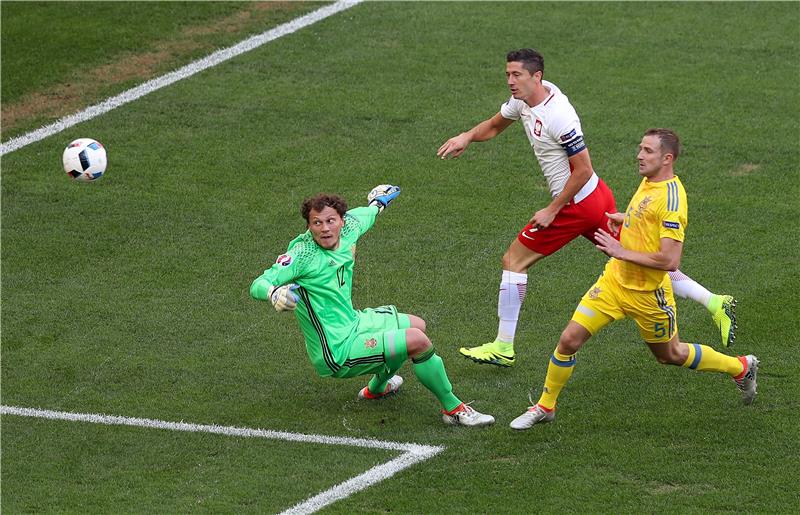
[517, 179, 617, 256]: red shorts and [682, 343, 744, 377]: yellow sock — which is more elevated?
[517, 179, 617, 256]: red shorts

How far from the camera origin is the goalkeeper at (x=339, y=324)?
28.2ft

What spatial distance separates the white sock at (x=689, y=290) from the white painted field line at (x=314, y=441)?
2551mm

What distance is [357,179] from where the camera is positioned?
1320 cm

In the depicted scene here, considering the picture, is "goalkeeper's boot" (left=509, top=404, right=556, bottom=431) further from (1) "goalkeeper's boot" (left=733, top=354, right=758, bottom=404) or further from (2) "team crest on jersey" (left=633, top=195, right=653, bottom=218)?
(2) "team crest on jersey" (left=633, top=195, right=653, bottom=218)

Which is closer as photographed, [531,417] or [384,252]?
[531,417]

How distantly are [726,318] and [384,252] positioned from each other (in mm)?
3440

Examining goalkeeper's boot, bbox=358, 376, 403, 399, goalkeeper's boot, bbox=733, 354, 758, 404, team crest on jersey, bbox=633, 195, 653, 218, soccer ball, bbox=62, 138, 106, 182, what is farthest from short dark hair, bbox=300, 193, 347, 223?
soccer ball, bbox=62, 138, 106, 182

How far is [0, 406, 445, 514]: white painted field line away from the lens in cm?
800

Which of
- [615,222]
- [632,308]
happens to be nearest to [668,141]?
[615,222]

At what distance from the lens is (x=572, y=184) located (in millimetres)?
9438

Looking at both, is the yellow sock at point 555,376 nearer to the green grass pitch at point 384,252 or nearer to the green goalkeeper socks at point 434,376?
the green grass pitch at point 384,252

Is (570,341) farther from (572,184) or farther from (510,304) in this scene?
(572,184)

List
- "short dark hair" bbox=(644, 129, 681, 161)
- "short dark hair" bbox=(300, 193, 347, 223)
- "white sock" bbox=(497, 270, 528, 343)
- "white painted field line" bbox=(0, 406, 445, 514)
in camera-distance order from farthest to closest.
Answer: "white sock" bbox=(497, 270, 528, 343) → "short dark hair" bbox=(300, 193, 347, 223) → "short dark hair" bbox=(644, 129, 681, 161) → "white painted field line" bbox=(0, 406, 445, 514)

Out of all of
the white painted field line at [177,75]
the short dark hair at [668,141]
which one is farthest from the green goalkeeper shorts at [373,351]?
the white painted field line at [177,75]
